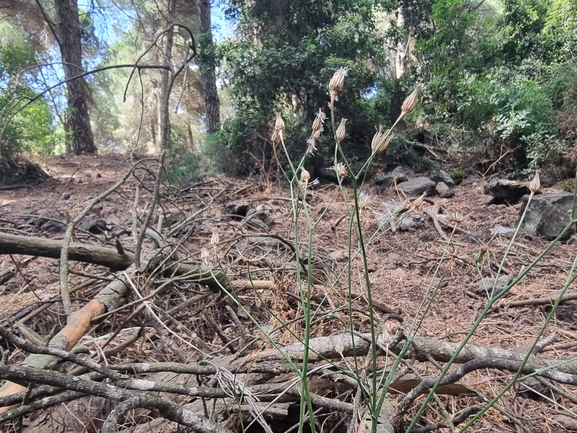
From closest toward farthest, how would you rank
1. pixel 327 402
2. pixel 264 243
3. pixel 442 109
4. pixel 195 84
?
1. pixel 327 402
2. pixel 264 243
3. pixel 442 109
4. pixel 195 84

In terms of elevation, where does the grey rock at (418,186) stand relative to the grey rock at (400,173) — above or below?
below

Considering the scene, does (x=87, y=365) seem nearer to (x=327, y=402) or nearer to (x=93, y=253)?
(x=327, y=402)

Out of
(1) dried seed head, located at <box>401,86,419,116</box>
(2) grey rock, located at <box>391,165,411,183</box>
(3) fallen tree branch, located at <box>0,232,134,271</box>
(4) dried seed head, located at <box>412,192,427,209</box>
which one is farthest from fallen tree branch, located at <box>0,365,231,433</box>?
(2) grey rock, located at <box>391,165,411,183</box>

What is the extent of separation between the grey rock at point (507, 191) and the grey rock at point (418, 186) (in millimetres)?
837

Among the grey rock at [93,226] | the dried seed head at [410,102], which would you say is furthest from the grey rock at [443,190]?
the dried seed head at [410,102]

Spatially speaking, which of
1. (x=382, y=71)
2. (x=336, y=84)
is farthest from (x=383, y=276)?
(x=382, y=71)

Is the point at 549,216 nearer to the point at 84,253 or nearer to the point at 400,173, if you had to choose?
the point at 400,173

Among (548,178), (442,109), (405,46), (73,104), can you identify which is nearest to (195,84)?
(73,104)

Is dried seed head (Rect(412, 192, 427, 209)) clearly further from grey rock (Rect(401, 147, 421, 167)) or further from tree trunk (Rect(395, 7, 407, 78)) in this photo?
tree trunk (Rect(395, 7, 407, 78))

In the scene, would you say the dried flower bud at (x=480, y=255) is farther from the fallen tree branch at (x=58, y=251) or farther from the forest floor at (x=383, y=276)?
the fallen tree branch at (x=58, y=251)

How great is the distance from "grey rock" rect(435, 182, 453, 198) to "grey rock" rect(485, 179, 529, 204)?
1.98 ft

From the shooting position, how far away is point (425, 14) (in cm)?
857

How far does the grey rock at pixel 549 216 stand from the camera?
358 cm

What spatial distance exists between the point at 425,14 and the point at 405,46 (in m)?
0.84
